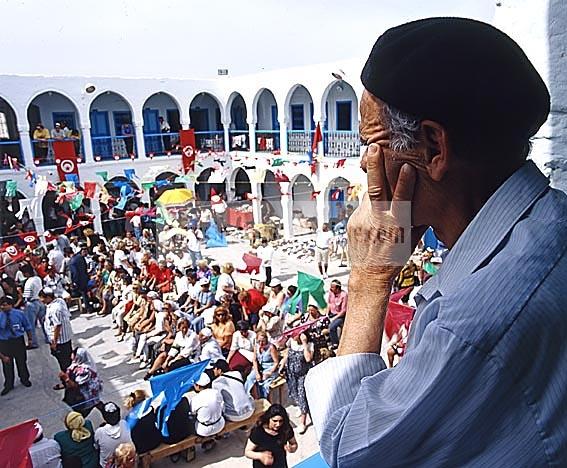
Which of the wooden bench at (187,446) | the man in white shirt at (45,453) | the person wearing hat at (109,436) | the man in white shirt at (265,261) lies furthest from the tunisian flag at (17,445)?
the man in white shirt at (265,261)

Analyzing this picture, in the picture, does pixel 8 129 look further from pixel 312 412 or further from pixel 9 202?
pixel 312 412

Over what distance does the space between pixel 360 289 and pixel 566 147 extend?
0.84m

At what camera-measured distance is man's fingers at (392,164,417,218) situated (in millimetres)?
681

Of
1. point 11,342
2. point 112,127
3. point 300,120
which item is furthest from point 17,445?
point 112,127

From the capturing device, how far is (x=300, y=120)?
16156 millimetres

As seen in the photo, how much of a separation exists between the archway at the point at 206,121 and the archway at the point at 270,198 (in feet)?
6.31

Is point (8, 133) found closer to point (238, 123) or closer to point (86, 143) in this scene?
point (86, 143)

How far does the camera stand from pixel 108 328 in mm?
8070

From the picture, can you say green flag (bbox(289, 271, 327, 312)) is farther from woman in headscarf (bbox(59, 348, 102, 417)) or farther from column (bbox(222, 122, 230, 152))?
column (bbox(222, 122, 230, 152))

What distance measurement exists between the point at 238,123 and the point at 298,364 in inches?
580

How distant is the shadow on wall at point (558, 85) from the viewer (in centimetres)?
123

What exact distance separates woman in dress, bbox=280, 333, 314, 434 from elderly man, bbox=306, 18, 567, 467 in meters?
3.99

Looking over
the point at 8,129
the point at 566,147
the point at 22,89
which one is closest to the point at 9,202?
the point at 8,129

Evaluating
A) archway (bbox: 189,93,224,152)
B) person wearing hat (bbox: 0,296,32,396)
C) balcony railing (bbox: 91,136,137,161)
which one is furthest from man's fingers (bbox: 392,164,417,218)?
archway (bbox: 189,93,224,152)
